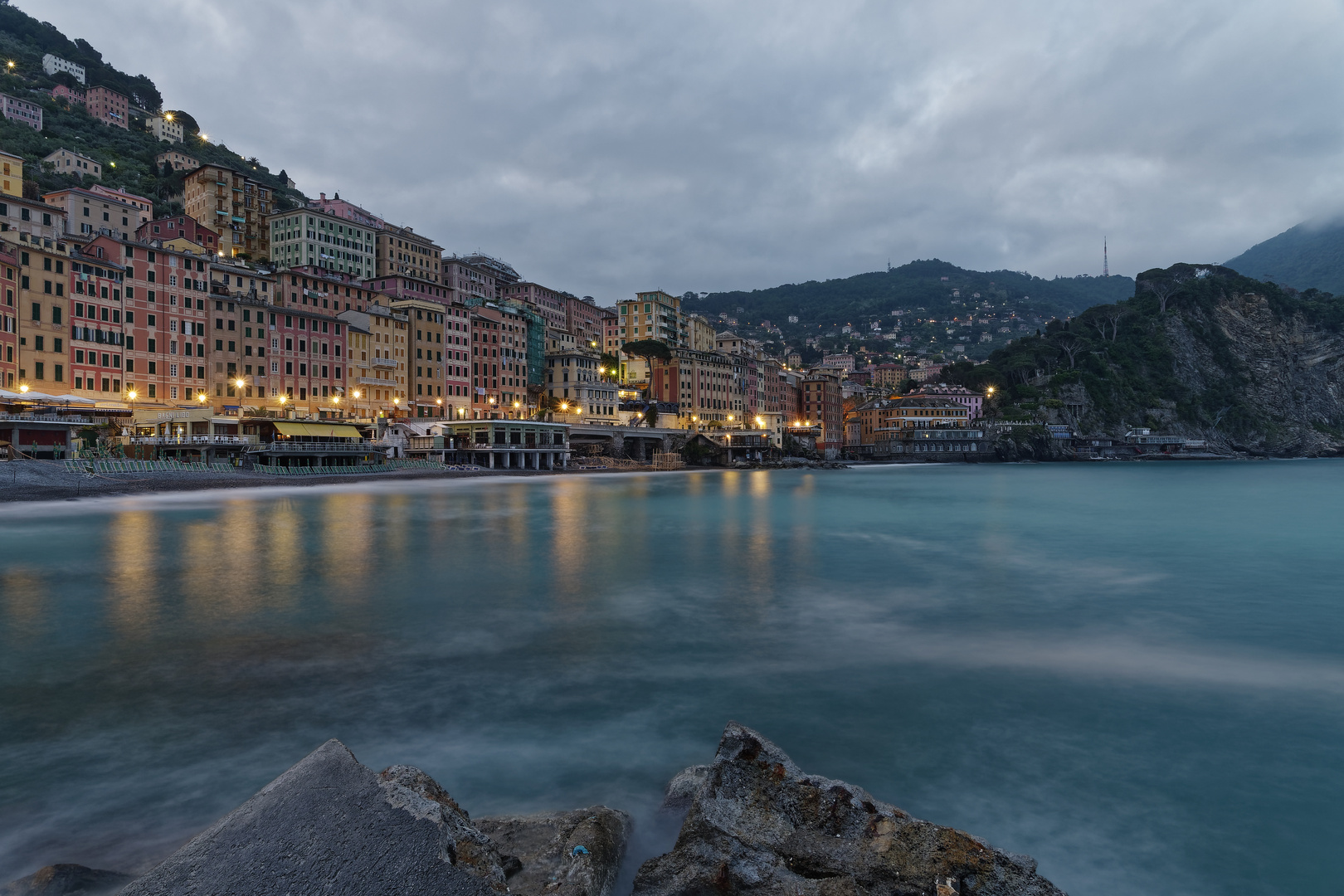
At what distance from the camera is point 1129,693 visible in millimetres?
11641

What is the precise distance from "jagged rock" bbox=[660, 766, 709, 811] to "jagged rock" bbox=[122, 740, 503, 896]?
11.8 feet

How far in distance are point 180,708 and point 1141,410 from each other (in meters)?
179

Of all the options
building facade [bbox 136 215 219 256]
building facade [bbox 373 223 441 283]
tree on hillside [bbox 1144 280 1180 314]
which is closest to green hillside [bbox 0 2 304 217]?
building facade [bbox 136 215 219 256]

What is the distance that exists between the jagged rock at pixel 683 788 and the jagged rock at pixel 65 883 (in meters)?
4.78

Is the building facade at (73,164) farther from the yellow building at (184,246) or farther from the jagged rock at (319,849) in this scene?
the jagged rock at (319,849)

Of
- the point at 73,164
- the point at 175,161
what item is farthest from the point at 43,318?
the point at 175,161

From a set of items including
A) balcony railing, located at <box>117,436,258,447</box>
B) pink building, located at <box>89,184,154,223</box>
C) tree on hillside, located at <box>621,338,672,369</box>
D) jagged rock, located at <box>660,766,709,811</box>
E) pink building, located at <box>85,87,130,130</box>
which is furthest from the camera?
pink building, located at <box>85,87,130,130</box>

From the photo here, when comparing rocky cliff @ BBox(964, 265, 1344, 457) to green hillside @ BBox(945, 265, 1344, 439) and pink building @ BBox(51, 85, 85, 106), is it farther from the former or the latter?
pink building @ BBox(51, 85, 85, 106)

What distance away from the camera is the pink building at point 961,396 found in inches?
5807

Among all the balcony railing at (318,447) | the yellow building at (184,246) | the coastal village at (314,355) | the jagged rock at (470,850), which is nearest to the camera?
the jagged rock at (470,850)

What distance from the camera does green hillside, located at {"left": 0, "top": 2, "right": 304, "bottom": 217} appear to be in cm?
10131

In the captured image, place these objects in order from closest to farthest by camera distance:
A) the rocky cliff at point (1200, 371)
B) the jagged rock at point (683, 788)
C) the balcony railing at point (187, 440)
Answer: the jagged rock at point (683, 788) → the balcony railing at point (187, 440) → the rocky cliff at point (1200, 371)

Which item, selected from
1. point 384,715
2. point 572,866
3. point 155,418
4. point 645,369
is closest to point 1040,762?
point 572,866

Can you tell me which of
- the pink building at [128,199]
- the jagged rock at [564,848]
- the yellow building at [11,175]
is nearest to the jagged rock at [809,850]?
the jagged rock at [564,848]
